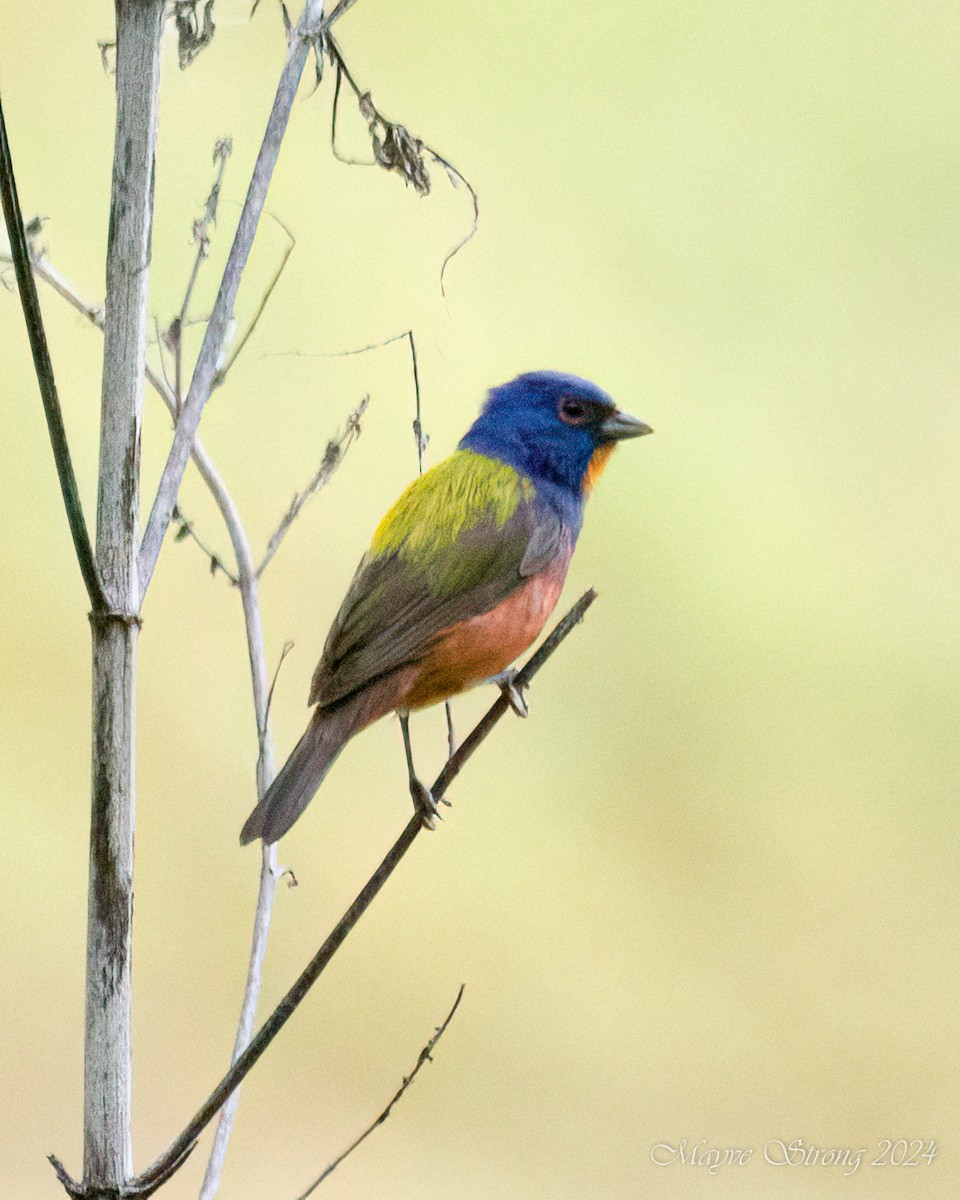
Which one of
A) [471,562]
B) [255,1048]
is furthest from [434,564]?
[255,1048]

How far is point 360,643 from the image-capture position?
1.43 m

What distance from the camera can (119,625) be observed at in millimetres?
833

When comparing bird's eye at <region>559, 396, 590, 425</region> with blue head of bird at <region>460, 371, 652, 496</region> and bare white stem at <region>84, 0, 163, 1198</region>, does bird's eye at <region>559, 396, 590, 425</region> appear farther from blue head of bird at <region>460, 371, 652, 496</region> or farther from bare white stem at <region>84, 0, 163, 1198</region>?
bare white stem at <region>84, 0, 163, 1198</region>

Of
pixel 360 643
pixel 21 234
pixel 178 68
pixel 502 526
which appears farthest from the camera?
pixel 502 526

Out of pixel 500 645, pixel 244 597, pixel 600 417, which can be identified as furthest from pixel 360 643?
pixel 600 417

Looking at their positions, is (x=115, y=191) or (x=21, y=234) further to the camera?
(x=115, y=191)

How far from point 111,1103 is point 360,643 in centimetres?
67

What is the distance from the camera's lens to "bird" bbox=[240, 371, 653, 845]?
1.42 m

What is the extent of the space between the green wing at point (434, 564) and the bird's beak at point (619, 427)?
0.13 metres

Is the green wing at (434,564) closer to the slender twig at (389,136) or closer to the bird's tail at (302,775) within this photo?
the bird's tail at (302,775)

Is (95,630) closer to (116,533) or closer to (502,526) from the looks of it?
(116,533)

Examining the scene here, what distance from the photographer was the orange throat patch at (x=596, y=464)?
169 centimetres

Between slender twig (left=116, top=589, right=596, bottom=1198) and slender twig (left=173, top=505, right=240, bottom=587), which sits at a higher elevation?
slender twig (left=173, top=505, right=240, bottom=587)

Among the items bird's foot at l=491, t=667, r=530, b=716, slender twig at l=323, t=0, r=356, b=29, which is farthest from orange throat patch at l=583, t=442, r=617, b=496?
slender twig at l=323, t=0, r=356, b=29
